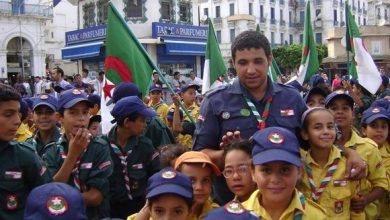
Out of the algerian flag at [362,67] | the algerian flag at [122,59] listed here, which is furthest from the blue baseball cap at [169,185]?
the algerian flag at [362,67]

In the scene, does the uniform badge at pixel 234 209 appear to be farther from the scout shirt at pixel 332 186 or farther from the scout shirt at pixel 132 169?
the scout shirt at pixel 132 169

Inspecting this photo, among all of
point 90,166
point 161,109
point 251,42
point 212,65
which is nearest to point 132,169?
point 90,166

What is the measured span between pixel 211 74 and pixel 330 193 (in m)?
3.90

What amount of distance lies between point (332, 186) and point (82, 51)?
72.3 feet

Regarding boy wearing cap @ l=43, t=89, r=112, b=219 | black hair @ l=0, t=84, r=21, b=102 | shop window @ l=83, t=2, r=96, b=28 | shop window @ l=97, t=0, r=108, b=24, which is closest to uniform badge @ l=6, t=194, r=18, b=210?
boy wearing cap @ l=43, t=89, r=112, b=219

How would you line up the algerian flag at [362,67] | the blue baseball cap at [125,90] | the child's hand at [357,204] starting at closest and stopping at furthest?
1. the child's hand at [357,204]
2. the blue baseball cap at [125,90]
3. the algerian flag at [362,67]

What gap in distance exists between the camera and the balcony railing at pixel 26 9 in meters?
31.9

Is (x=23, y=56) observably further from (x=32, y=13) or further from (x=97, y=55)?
(x=97, y=55)

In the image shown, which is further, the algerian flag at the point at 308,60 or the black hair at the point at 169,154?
the algerian flag at the point at 308,60

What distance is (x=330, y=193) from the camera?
11.3ft

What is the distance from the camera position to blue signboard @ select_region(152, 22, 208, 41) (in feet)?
77.2

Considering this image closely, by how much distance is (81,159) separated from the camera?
367 centimetres

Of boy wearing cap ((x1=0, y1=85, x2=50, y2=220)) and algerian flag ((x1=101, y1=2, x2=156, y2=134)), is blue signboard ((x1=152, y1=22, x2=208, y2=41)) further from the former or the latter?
boy wearing cap ((x1=0, y1=85, x2=50, y2=220))

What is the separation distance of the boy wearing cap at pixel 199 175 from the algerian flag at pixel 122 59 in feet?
6.36
